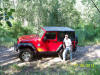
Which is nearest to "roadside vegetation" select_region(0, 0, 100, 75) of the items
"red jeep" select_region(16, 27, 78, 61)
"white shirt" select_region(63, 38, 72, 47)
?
"red jeep" select_region(16, 27, 78, 61)

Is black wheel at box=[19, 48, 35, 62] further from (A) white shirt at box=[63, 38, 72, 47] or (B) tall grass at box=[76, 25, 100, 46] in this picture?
(B) tall grass at box=[76, 25, 100, 46]

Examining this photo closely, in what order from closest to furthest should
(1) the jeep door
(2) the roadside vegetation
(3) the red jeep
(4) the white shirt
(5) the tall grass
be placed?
(4) the white shirt
(3) the red jeep
(1) the jeep door
(5) the tall grass
(2) the roadside vegetation

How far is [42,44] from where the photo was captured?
21.7 ft

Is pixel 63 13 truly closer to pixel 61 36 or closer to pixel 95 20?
pixel 95 20

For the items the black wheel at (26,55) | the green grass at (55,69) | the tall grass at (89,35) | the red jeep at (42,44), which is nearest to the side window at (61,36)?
the red jeep at (42,44)

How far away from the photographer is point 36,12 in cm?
1294

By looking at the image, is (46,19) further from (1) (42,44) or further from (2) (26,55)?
(2) (26,55)

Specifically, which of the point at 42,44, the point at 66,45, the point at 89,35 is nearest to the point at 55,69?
the point at 66,45

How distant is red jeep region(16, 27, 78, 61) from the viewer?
6.47m

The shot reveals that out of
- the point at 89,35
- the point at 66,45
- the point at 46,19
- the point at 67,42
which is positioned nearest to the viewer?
the point at 67,42

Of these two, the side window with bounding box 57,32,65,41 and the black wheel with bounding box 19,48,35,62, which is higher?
the side window with bounding box 57,32,65,41

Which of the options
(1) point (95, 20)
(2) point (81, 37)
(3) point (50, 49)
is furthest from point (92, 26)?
(3) point (50, 49)

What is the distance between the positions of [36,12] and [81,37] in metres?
5.17

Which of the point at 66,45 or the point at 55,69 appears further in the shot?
the point at 66,45
